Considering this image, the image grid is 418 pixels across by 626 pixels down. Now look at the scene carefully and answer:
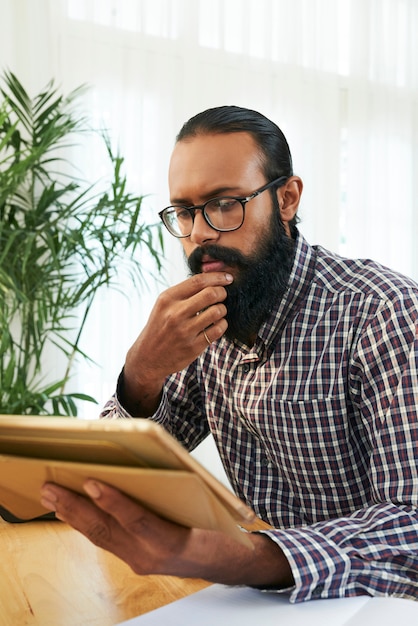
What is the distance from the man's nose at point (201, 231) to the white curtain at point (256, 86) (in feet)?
7.04

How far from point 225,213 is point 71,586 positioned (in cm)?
73

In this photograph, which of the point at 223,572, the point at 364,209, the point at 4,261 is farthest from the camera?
the point at 364,209

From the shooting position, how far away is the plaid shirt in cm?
97

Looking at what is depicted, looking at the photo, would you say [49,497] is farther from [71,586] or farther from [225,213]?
[225,213]

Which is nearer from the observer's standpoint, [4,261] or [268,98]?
[4,261]

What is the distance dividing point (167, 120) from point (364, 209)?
1508mm

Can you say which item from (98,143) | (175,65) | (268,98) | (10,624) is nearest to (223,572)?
(10,624)

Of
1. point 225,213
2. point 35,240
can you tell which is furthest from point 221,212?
point 35,240

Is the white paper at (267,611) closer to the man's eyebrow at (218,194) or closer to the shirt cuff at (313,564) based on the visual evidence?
the shirt cuff at (313,564)

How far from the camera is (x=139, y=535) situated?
0.74 metres

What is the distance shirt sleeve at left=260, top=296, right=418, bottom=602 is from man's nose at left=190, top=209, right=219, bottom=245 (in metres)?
0.35

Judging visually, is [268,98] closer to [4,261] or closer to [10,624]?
[4,261]

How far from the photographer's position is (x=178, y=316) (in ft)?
4.35

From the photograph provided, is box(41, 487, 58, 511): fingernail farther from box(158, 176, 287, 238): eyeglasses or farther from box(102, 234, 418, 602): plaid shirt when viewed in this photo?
box(158, 176, 287, 238): eyeglasses
